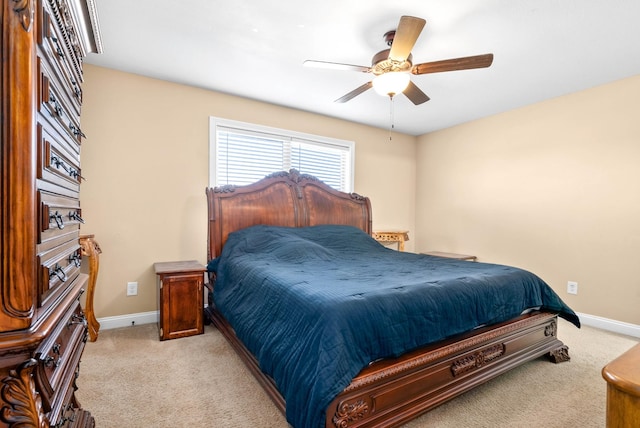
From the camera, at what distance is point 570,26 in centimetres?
222

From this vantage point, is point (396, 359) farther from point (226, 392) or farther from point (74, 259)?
point (74, 259)

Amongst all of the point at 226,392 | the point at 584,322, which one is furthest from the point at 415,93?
the point at 584,322

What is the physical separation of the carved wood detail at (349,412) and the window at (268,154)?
2.73 metres

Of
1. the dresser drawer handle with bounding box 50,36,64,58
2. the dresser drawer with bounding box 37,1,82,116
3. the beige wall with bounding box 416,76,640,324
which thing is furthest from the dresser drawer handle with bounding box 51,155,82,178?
the beige wall with bounding box 416,76,640,324

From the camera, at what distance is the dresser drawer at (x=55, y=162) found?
0.86m

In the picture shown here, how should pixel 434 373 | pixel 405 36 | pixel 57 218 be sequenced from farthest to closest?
pixel 405 36 → pixel 434 373 → pixel 57 218

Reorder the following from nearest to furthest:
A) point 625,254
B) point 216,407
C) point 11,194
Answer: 1. point 11,194
2. point 216,407
3. point 625,254

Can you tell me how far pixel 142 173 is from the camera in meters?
3.09

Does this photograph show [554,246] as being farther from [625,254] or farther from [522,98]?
[522,98]

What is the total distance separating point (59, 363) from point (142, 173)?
245 centimetres

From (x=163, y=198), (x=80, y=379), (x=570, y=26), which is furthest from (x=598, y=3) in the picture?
(x=80, y=379)

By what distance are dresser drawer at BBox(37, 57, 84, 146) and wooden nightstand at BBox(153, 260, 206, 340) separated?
1627 mm

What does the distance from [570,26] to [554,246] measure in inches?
91.6

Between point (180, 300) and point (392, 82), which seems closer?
point (392, 82)
